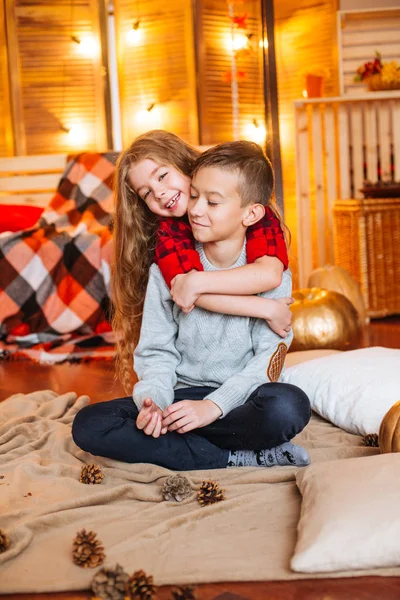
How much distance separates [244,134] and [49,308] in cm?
204

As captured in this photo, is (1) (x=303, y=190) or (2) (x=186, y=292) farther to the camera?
(1) (x=303, y=190)

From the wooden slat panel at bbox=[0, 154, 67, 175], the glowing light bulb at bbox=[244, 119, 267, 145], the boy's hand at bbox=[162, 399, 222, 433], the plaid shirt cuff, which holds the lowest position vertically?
the boy's hand at bbox=[162, 399, 222, 433]

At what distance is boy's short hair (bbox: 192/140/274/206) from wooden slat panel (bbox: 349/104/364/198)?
2.91m

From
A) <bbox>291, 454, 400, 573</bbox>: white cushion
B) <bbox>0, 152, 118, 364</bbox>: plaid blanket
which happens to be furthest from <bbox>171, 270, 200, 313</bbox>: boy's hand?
<bbox>0, 152, 118, 364</bbox>: plaid blanket

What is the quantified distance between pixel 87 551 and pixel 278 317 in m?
0.62

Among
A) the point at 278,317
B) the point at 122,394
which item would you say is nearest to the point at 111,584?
the point at 278,317

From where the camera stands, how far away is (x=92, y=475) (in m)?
1.41

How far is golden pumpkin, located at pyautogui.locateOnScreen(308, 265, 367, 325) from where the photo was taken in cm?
315

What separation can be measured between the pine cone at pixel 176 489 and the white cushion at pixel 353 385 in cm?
45

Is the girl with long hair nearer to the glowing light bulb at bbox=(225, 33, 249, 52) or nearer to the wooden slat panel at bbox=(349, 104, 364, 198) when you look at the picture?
the wooden slat panel at bbox=(349, 104, 364, 198)

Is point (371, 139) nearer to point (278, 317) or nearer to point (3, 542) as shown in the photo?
point (278, 317)

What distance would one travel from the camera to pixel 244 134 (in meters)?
4.73

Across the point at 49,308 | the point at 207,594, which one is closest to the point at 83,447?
the point at 207,594

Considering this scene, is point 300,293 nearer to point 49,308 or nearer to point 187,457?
point 49,308
